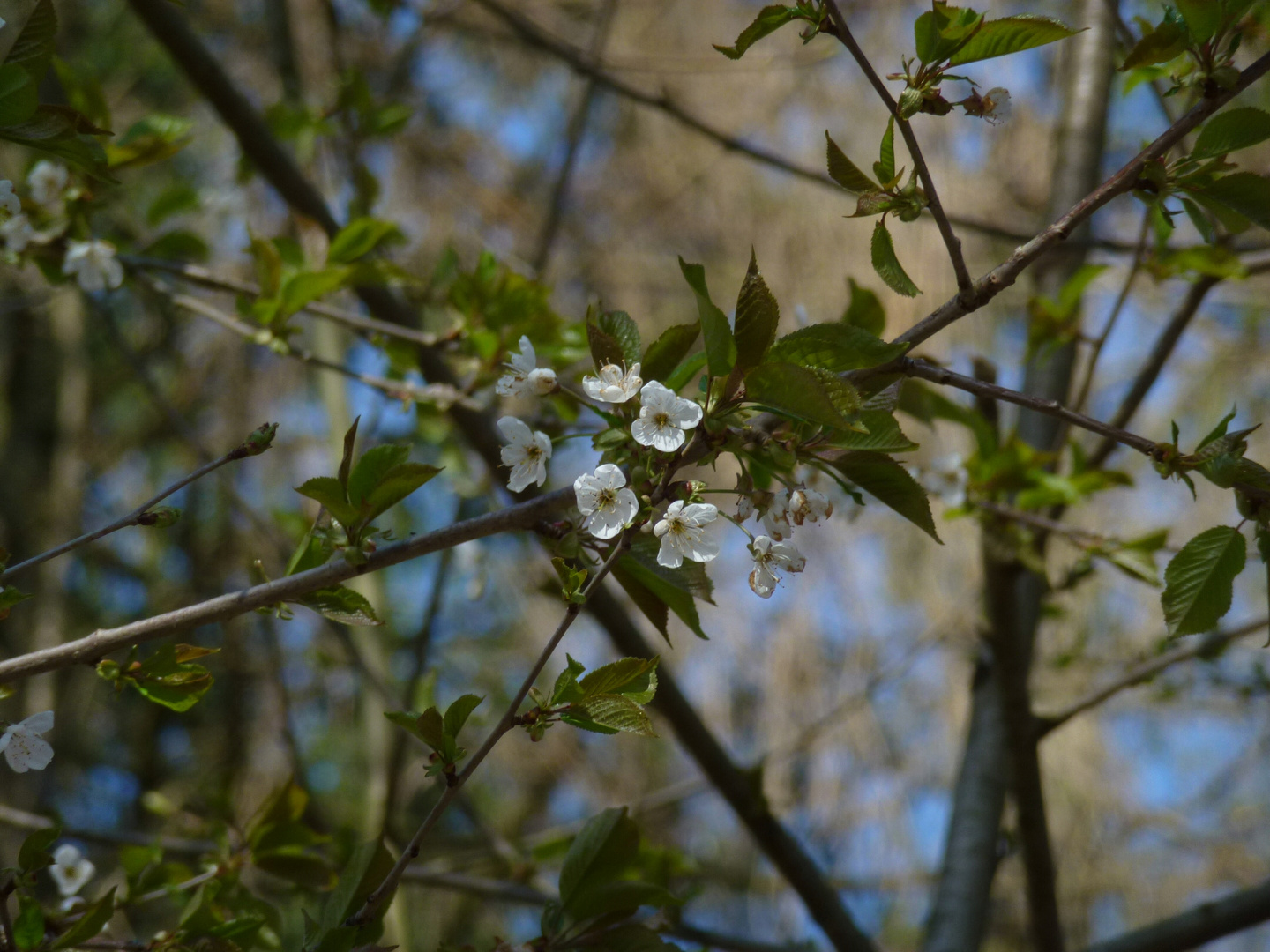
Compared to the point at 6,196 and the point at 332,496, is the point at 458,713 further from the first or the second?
the point at 6,196

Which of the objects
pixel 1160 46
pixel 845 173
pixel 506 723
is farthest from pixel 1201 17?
pixel 506 723

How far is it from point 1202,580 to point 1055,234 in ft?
0.92

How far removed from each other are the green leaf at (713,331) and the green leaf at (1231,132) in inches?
14.1

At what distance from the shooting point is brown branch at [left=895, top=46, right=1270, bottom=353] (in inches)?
26.6

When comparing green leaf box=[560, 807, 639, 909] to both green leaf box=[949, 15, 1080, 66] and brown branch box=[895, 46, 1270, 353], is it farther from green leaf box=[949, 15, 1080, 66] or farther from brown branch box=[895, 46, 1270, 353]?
green leaf box=[949, 15, 1080, 66]

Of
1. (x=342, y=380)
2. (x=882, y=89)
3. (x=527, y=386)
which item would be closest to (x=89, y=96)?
(x=527, y=386)

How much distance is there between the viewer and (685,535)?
28.0 inches

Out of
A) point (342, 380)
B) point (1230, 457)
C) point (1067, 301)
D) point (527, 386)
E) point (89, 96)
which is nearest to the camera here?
point (1230, 457)

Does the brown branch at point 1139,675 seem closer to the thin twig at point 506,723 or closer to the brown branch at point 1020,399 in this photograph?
the brown branch at point 1020,399

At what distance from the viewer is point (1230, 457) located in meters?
0.68

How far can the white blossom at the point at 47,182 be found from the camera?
1267 millimetres

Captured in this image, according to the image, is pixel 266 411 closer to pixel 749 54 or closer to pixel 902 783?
pixel 749 54

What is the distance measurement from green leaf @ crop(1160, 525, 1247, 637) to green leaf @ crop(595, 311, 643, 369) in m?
0.43

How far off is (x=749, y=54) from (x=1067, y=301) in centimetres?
209
